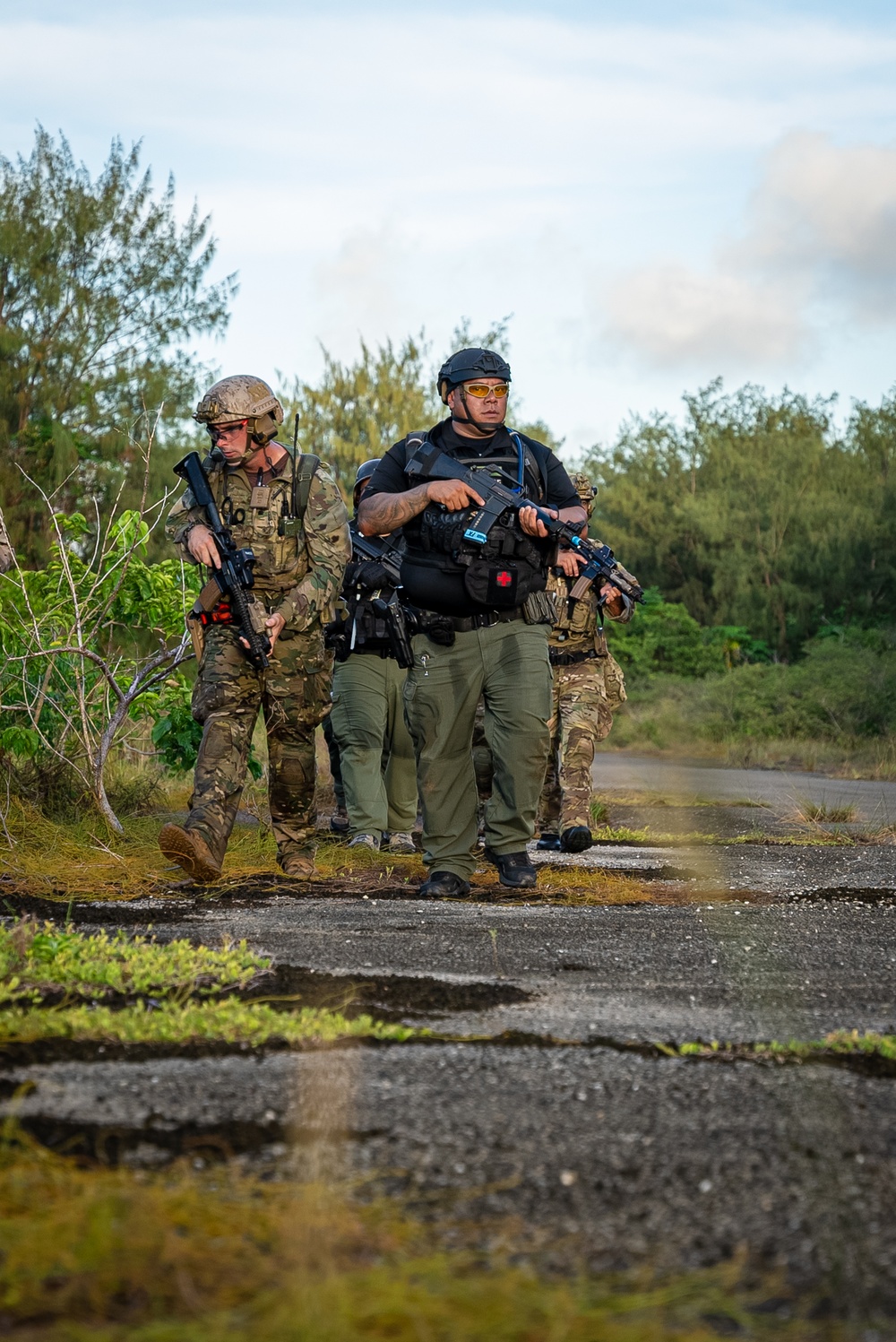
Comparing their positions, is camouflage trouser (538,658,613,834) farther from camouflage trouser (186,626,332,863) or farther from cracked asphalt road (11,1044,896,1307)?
cracked asphalt road (11,1044,896,1307)

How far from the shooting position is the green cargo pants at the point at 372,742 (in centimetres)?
863

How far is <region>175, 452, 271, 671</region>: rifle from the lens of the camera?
22.5ft

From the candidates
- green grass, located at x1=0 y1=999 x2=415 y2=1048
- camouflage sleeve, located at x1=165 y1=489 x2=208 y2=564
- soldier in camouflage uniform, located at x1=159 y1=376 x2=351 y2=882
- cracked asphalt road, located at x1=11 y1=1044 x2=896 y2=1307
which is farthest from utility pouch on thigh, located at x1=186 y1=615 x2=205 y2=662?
cracked asphalt road, located at x1=11 y1=1044 x2=896 y2=1307

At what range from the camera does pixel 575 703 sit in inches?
362

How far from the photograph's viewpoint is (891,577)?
32344mm

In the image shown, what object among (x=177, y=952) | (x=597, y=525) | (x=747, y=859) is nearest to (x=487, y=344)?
(x=597, y=525)

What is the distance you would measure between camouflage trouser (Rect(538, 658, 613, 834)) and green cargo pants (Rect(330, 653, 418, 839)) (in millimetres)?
868

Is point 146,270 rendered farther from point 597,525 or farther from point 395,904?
point 597,525

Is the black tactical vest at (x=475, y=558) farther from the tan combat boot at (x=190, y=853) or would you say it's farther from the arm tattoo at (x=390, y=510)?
the tan combat boot at (x=190, y=853)

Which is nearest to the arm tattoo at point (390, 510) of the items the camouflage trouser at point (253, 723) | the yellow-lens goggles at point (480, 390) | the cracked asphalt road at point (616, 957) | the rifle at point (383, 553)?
the yellow-lens goggles at point (480, 390)

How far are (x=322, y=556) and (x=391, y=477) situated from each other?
1.56ft

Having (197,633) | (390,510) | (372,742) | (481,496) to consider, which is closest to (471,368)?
(481,496)

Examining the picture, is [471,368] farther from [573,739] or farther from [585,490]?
[573,739]

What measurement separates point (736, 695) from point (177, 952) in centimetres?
2523
